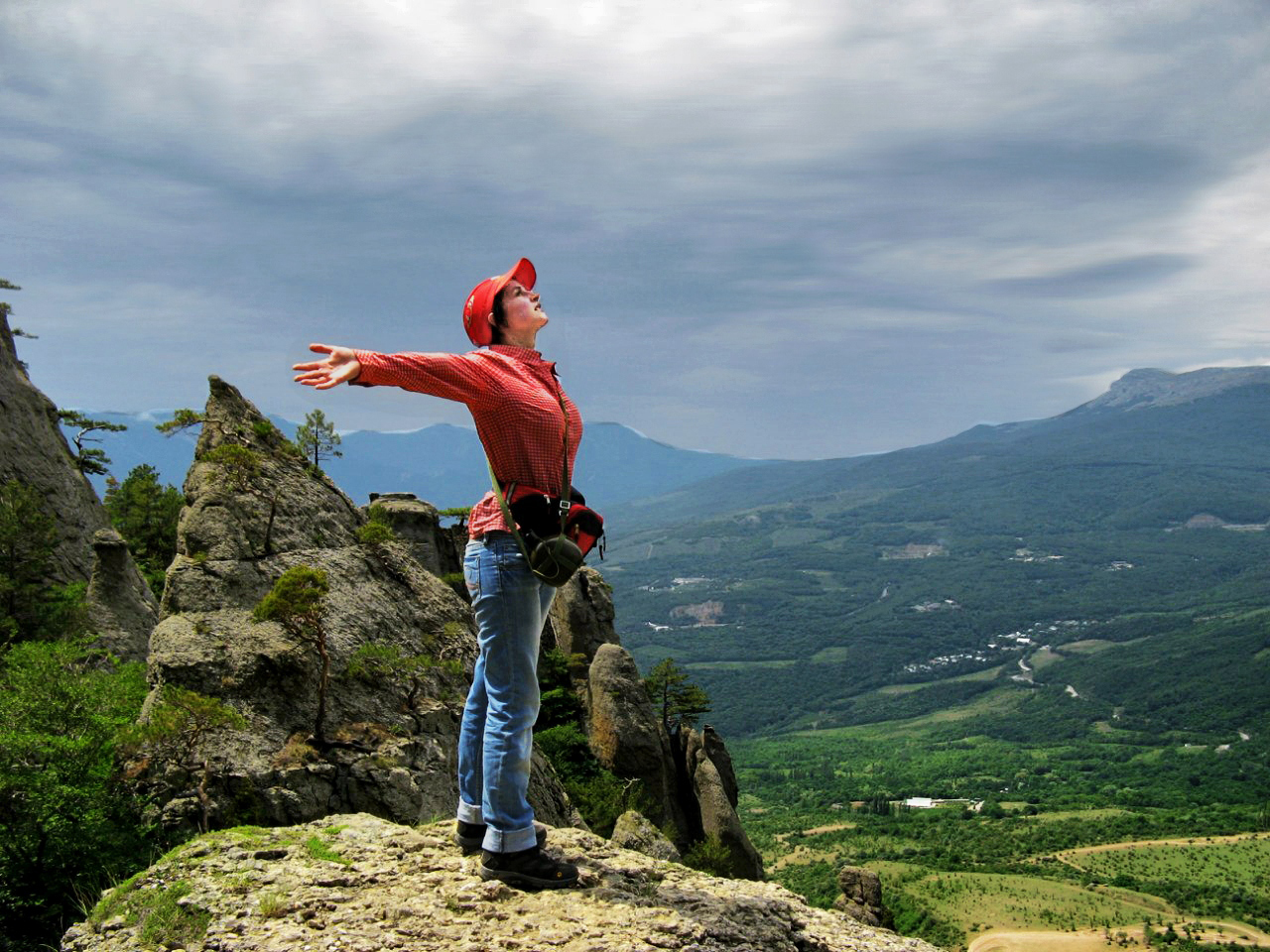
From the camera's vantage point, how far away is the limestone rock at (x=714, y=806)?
32938 millimetres

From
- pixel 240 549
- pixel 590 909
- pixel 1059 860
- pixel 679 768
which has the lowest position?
pixel 1059 860

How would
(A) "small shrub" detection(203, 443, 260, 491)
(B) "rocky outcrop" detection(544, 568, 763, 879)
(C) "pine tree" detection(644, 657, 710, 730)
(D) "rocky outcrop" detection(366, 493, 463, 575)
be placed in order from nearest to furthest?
1. (A) "small shrub" detection(203, 443, 260, 491)
2. (B) "rocky outcrop" detection(544, 568, 763, 879)
3. (D) "rocky outcrop" detection(366, 493, 463, 575)
4. (C) "pine tree" detection(644, 657, 710, 730)

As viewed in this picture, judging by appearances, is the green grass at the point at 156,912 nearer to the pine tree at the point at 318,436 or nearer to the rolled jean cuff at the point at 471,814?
the rolled jean cuff at the point at 471,814

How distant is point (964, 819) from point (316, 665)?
138124 millimetres

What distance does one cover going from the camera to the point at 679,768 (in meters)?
36.2

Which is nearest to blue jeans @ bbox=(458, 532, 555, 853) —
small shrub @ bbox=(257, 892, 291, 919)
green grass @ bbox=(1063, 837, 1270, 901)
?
small shrub @ bbox=(257, 892, 291, 919)

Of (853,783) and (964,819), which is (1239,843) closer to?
(964,819)

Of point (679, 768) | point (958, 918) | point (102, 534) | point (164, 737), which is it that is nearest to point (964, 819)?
point (958, 918)

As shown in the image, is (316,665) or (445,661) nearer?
(316,665)

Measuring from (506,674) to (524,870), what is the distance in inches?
55.1

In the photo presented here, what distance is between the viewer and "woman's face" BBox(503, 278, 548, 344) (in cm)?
646

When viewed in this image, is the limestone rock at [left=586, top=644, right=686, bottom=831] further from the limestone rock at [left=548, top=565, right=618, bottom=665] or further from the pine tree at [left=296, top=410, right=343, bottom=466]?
the pine tree at [left=296, top=410, right=343, bottom=466]

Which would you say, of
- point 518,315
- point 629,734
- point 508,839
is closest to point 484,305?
point 518,315

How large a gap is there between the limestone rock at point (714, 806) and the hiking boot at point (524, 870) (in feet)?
94.5
